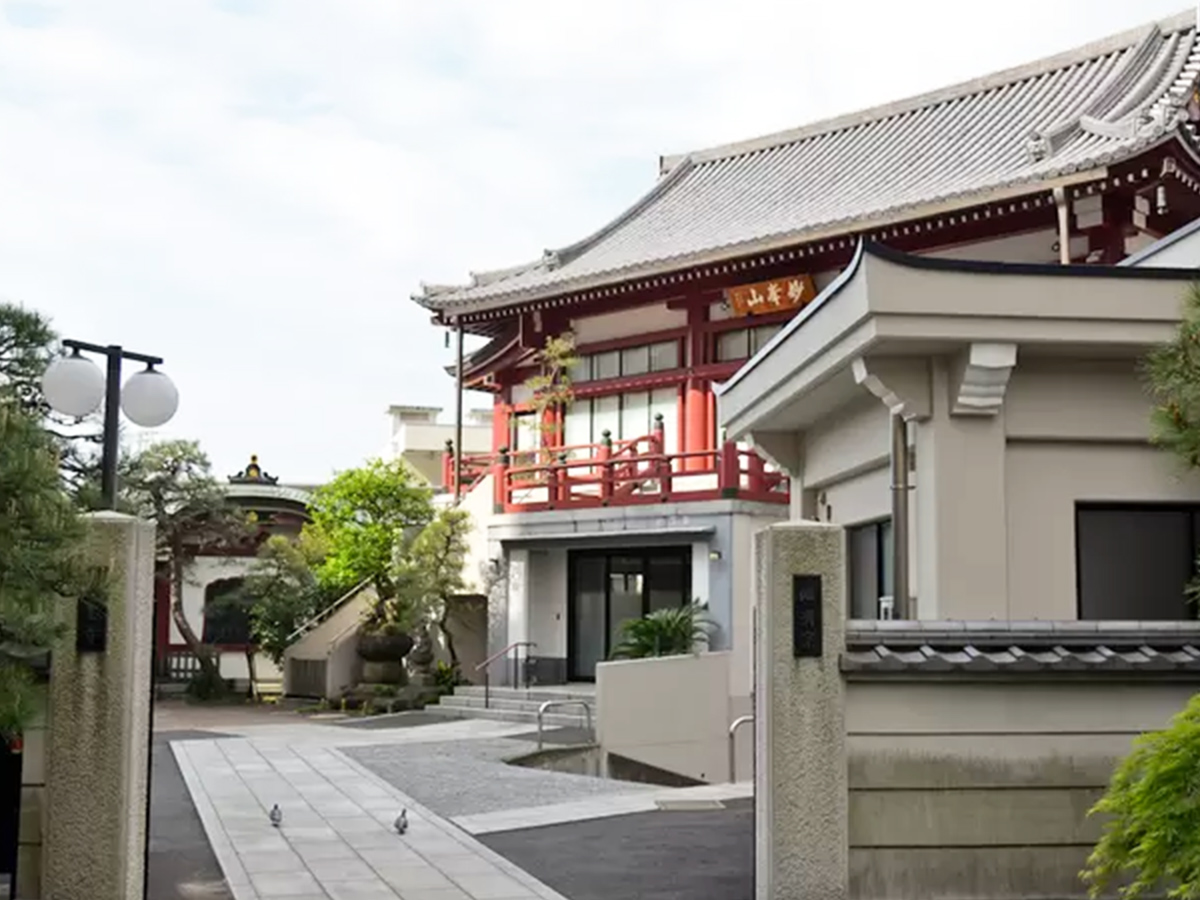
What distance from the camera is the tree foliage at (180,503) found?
28.9 m

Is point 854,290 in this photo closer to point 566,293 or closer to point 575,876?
point 575,876

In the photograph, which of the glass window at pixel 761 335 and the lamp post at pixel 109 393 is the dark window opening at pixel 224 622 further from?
the lamp post at pixel 109 393

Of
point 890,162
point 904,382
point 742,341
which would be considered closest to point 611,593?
point 742,341

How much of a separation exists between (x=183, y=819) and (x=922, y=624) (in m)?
7.18

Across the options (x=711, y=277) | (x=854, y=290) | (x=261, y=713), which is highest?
(x=711, y=277)

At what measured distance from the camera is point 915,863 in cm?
802

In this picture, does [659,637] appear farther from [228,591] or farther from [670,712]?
[228,591]

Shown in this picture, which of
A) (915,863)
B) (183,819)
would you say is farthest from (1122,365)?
(183,819)

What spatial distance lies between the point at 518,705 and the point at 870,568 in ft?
35.6

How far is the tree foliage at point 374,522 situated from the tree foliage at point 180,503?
2.67m

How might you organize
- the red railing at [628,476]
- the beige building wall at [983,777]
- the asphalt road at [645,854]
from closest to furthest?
the beige building wall at [983,777]
the asphalt road at [645,854]
the red railing at [628,476]

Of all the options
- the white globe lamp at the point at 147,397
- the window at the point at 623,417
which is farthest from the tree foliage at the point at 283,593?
the white globe lamp at the point at 147,397

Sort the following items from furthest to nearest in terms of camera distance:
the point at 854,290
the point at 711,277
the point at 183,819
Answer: the point at 711,277
the point at 183,819
the point at 854,290

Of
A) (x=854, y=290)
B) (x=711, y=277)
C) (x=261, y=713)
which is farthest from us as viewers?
(x=261, y=713)
